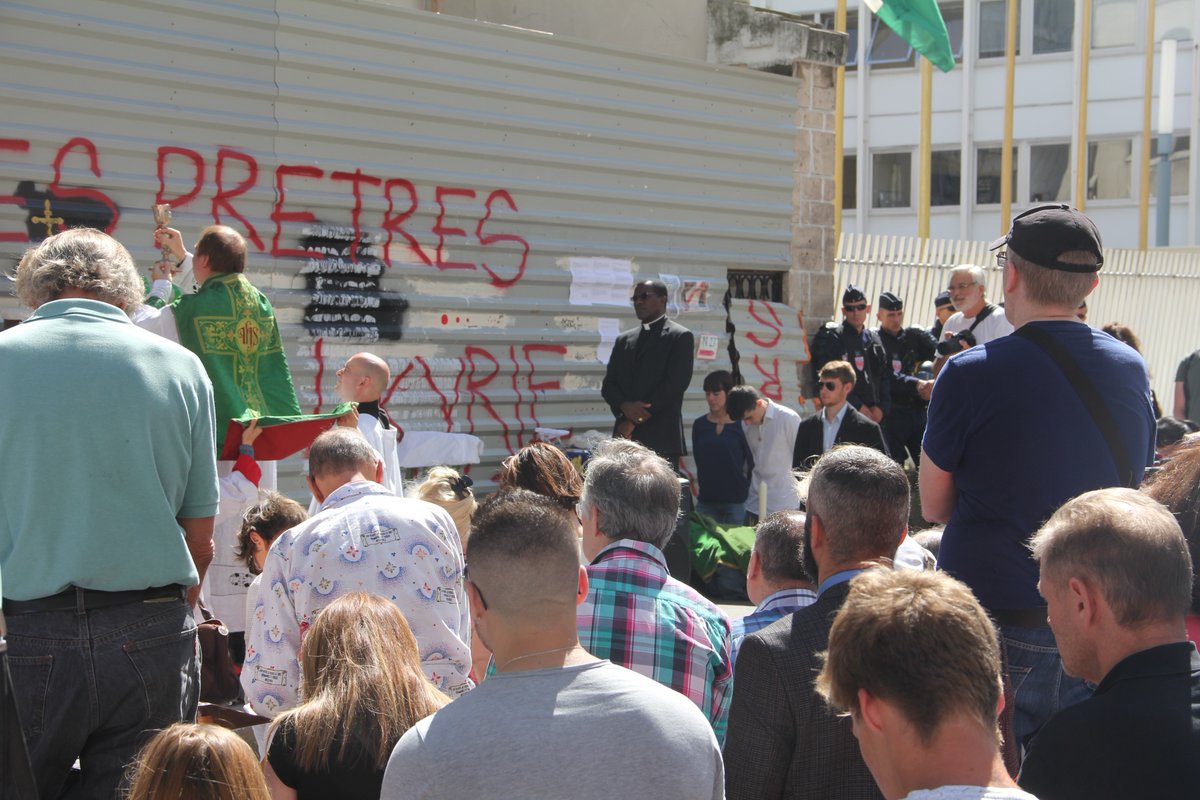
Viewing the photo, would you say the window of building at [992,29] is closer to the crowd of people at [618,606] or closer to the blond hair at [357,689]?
the crowd of people at [618,606]

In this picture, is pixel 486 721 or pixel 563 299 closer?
pixel 486 721

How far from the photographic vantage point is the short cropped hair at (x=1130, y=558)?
8.56 feet

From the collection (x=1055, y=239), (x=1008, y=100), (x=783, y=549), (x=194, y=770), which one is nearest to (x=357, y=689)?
(x=194, y=770)

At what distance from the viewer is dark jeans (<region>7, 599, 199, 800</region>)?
342 cm

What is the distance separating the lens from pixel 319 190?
8.44 meters

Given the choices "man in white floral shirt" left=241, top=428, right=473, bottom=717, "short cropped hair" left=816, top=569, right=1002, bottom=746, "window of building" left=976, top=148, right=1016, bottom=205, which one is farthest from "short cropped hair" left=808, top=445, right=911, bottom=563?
"window of building" left=976, top=148, right=1016, bottom=205

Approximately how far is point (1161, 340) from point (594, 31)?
9.92 meters

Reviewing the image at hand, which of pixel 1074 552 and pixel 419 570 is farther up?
pixel 1074 552

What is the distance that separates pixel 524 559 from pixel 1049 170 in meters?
28.7

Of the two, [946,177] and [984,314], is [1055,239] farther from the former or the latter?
[946,177]

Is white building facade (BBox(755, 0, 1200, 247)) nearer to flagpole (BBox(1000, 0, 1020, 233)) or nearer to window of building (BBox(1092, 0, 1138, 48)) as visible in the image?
window of building (BBox(1092, 0, 1138, 48))

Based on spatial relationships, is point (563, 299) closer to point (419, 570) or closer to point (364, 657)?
point (419, 570)

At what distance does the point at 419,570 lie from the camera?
412cm

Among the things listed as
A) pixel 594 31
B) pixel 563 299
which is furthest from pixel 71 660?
pixel 594 31
